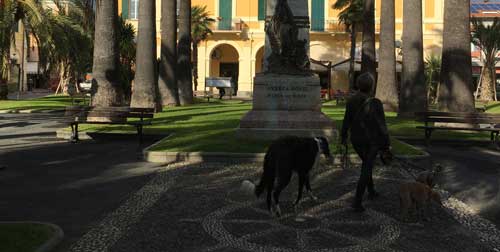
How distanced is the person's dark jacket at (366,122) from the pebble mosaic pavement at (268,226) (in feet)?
2.98

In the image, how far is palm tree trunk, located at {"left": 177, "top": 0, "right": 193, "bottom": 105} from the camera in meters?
26.2

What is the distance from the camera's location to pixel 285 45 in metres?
12.2

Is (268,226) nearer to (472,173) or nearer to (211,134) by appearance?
(472,173)

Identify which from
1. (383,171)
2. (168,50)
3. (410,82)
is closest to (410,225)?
(383,171)

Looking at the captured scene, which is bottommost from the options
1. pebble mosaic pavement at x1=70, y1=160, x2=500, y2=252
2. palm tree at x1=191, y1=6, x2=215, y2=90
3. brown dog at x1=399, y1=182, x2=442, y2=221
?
pebble mosaic pavement at x1=70, y1=160, x2=500, y2=252

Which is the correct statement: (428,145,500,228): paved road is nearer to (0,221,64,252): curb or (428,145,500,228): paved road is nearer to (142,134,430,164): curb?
(142,134,430,164): curb

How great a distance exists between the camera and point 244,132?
11.7 m

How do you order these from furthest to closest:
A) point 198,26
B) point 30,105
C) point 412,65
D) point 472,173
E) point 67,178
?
point 198,26, point 30,105, point 412,65, point 472,173, point 67,178

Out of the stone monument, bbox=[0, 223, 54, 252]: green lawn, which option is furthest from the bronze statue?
bbox=[0, 223, 54, 252]: green lawn

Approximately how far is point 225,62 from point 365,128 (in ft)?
151

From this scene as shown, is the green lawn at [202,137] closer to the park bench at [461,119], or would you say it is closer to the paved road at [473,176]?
the paved road at [473,176]

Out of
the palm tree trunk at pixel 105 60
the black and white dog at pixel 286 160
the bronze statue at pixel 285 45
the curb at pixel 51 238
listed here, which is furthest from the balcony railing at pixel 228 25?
the curb at pixel 51 238

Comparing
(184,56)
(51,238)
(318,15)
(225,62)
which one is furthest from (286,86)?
(225,62)

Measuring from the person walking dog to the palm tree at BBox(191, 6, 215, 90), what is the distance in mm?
37668
